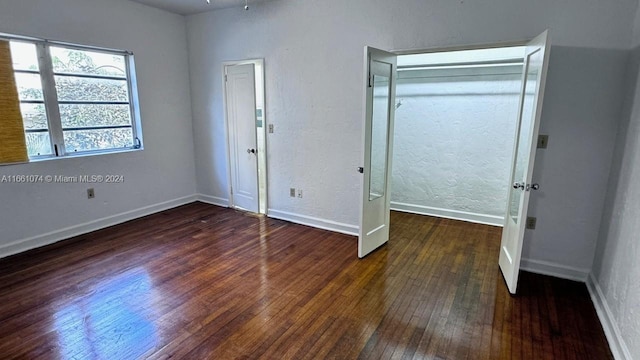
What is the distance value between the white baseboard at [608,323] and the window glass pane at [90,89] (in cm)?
554

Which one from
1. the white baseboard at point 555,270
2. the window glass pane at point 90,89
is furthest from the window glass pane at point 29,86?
the white baseboard at point 555,270

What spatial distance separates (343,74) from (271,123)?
1.25 metres

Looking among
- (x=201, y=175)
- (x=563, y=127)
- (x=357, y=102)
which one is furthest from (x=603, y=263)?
(x=201, y=175)

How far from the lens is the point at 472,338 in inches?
89.6

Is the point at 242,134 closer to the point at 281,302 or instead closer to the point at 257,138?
the point at 257,138

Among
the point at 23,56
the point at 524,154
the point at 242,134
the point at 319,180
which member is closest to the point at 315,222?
the point at 319,180

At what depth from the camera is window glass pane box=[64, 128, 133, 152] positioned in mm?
3982

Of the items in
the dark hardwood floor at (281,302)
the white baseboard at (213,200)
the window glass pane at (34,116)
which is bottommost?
the dark hardwood floor at (281,302)

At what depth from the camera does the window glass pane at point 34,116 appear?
11.5ft

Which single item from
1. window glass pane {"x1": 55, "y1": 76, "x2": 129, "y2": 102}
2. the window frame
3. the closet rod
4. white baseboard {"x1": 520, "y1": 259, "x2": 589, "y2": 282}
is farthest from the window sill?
white baseboard {"x1": 520, "y1": 259, "x2": 589, "y2": 282}

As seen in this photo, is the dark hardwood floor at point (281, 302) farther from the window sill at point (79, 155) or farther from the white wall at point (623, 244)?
the window sill at point (79, 155)

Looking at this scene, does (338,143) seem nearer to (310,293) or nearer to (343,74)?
(343,74)

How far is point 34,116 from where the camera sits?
3.61 m

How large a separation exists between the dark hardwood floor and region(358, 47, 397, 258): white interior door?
0.29 metres
